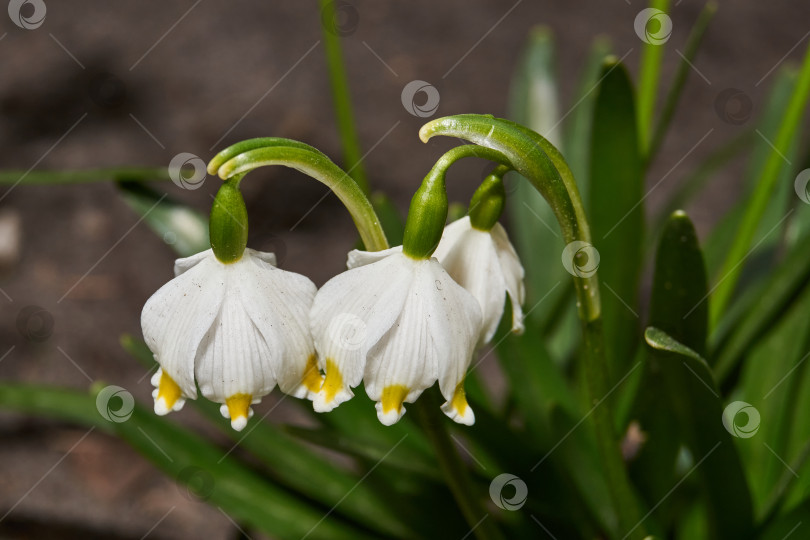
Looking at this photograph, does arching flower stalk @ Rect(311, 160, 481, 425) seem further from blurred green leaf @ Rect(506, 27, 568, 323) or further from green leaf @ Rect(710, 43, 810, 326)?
blurred green leaf @ Rect(506, 27, 568, 323)

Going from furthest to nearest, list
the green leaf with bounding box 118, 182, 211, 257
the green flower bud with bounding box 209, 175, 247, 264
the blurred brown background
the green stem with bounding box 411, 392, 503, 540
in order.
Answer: the blurred brown background → the green leaf with bounding box 118, 182, 211, 257 → the green stem with bounding box 411, 392, 503, 540 → the green flower bud with bounding box 209, 175, 247, 264

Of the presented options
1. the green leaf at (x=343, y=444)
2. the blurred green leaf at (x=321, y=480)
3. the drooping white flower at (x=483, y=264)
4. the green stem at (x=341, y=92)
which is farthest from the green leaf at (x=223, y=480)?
the drooping white flower at (x=483, y=264)

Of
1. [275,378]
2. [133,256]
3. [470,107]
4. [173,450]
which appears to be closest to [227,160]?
[275,378]

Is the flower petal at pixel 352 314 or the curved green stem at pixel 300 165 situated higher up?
the curved green stem at pixel 300 165

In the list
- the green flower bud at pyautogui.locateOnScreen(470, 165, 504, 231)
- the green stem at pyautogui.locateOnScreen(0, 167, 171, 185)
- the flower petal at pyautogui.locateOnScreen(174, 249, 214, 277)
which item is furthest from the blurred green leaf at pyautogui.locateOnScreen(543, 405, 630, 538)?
the green stem at pyautogui.locateOnScreen(0, 167, 171, 185)

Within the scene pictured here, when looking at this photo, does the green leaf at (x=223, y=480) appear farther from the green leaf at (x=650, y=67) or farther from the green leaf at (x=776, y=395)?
the green leaf at (x=650, y=67)

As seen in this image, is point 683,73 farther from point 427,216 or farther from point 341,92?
point 427,216

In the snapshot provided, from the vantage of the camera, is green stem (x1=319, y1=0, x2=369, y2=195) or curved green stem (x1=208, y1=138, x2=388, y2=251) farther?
green stem (x1=319, y1=0, x2=369, y2=195)

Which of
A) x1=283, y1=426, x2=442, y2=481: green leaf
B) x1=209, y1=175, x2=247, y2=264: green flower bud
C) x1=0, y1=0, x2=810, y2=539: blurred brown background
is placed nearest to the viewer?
x1=209, y1=175, x2=247, y2=264: green flower bud
